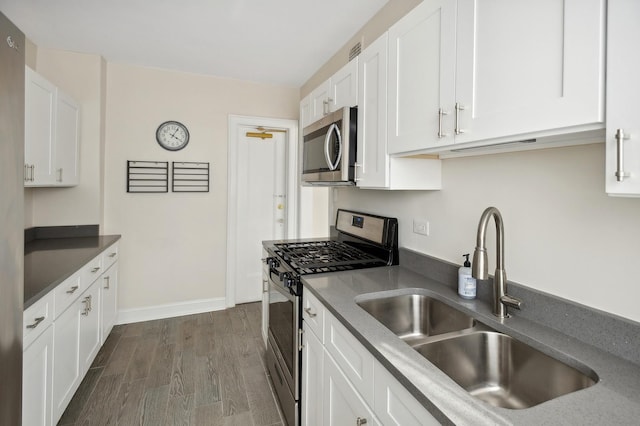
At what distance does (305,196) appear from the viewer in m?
3.77

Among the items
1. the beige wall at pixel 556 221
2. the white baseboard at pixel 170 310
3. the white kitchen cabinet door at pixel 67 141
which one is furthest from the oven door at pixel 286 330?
the white kitchen cabinet door at pixel 67 141

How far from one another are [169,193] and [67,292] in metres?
1.68

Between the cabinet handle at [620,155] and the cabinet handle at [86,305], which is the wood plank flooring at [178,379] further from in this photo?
the cabinet handle at [620,155]

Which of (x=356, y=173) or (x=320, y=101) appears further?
(x=320, y=101)

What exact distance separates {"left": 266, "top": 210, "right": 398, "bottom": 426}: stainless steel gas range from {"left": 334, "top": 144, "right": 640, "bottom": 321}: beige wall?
480mm

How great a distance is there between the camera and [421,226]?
1760mm

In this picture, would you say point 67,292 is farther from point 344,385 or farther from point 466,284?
point 466,284

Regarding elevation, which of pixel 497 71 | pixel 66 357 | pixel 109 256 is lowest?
pixel 66 357

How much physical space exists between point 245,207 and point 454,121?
2985 millimetres

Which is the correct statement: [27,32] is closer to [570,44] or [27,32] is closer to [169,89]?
[169,89]

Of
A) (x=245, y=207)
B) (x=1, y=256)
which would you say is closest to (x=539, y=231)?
(x=1, y=256)

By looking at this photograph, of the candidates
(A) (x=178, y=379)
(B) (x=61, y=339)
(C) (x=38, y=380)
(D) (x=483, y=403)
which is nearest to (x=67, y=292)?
(B) (x=61, y=339)

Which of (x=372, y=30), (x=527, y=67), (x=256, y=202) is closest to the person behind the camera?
(x=527, y=67)

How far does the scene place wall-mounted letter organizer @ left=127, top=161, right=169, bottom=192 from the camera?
10.4ft
